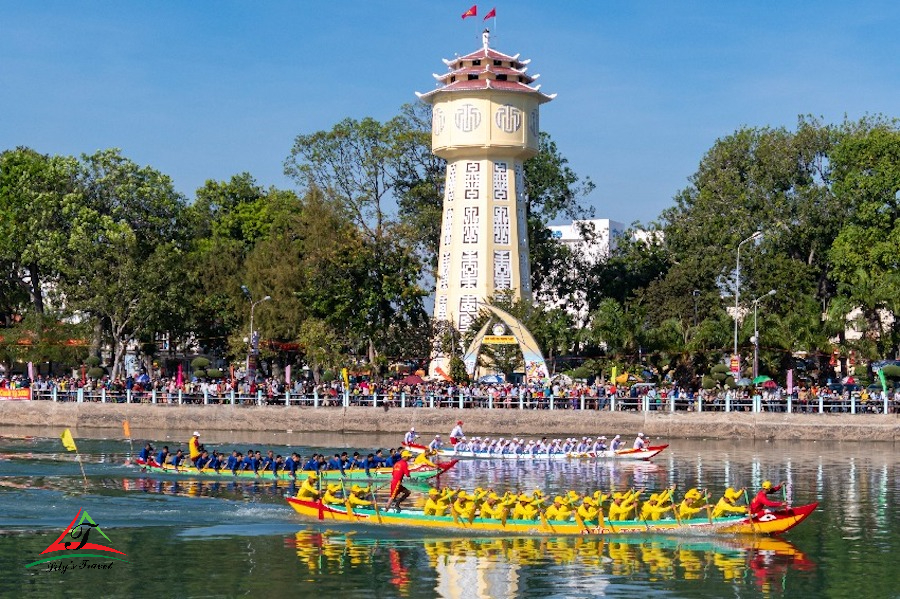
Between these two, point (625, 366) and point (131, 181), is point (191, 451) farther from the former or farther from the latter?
point (131, 181)

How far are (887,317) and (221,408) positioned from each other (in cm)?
4069

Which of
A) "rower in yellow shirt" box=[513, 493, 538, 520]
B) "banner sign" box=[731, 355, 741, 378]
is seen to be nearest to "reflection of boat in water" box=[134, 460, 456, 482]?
"rower in yellow shirt" box=[513, 493, 538, 520]

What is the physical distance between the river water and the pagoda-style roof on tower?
Answer: 32.7 metres

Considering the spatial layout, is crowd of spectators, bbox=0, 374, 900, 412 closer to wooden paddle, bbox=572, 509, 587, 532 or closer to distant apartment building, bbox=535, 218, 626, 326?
distant apartment building, bbox=535, 218, 626, 326

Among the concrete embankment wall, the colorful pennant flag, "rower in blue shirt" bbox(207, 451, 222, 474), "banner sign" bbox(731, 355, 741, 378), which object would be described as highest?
"banner sign" bbox(731, 355, 741, 378)

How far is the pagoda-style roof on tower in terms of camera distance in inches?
3162

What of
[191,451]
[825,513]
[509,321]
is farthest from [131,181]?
[825,513]

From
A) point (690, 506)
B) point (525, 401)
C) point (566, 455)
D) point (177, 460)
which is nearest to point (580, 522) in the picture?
point (690, 506)

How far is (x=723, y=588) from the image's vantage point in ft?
108

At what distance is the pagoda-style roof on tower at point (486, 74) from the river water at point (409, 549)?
1286 inches

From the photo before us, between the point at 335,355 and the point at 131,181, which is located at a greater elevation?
the point at 131,181

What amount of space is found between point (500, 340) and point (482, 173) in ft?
38.3

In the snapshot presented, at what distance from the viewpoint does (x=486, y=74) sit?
8044cm

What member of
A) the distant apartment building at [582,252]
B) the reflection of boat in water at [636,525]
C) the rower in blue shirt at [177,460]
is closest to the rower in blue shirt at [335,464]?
the rower in blue shirt at [177,460]
